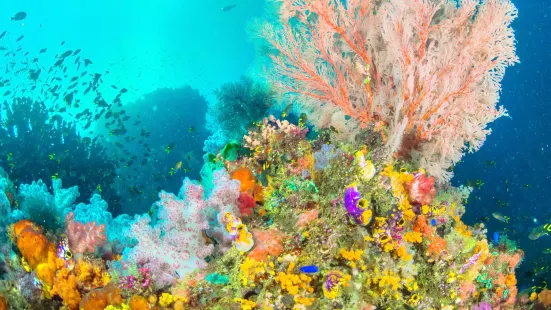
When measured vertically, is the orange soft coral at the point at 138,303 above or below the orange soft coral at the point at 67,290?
below

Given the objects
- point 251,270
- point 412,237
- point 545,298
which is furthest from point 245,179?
point 545,298

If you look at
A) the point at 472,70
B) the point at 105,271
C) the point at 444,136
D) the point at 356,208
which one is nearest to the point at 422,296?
the point at 356,208

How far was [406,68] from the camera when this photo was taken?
5.51m

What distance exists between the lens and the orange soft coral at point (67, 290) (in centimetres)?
396

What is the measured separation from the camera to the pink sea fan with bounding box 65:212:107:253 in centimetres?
460

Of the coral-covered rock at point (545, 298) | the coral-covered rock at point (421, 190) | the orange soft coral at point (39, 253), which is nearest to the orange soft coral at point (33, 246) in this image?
the orange soft coral at point (39, 253)

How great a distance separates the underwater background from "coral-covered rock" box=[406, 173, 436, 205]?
3.36 meters

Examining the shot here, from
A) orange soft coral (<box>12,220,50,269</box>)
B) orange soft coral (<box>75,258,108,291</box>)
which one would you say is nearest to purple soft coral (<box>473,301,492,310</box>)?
orange soft coral (<box>75,258,108,291</box>)

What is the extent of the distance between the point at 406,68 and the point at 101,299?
5452mm

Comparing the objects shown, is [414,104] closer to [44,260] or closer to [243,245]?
[243,245]

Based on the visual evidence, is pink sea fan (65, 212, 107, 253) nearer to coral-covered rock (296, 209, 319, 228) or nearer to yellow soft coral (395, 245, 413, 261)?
coral-covered rock (296, 209, 319, 228)

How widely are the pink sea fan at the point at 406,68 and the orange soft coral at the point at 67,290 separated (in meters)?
4.79

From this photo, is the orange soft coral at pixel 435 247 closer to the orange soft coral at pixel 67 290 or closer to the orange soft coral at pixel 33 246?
the orange soft coral at pixel 67 290

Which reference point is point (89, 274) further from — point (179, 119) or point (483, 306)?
point (179, 119)
